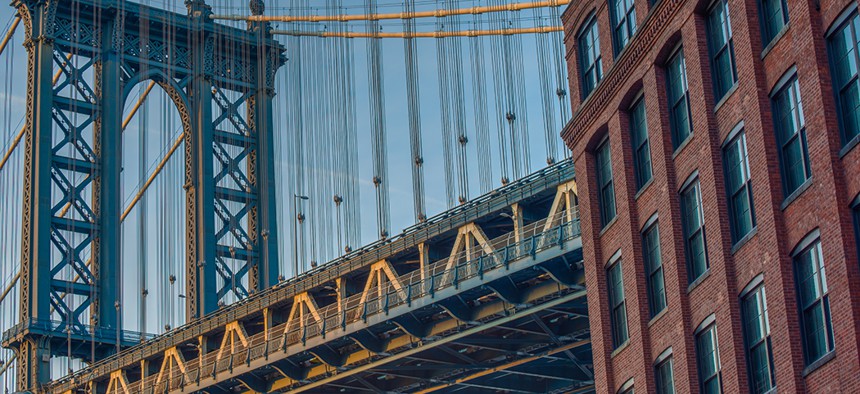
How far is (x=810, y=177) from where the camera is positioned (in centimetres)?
3127

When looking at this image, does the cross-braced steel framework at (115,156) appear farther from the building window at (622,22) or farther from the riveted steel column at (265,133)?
the building window at (622,22)

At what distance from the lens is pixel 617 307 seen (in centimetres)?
4181

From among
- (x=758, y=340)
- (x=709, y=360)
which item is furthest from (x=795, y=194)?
(x=709, y=360)

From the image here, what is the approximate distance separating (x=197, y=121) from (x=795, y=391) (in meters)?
72.1

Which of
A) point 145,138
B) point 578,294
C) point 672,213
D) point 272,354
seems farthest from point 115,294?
point 672,213

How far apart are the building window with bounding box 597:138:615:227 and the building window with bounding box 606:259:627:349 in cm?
151

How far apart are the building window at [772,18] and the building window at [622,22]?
7910mm

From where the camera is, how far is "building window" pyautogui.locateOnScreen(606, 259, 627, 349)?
136ft

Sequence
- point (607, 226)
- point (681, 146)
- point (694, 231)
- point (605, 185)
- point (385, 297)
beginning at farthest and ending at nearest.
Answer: point (385, 297) → point (605, 185) → point (607, 226) → point (681, 146) → point (694, 231)

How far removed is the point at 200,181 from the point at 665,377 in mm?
61187

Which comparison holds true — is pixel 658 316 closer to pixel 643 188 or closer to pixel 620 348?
pixel 620 348

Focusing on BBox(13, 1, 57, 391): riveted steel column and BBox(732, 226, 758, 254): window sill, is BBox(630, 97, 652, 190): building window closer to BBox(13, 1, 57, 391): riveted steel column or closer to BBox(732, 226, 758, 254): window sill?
BBox(732, 226, 758, 254): window sill

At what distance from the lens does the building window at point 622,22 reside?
42406 millimetres

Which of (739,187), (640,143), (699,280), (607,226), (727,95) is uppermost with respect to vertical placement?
(640,143)
